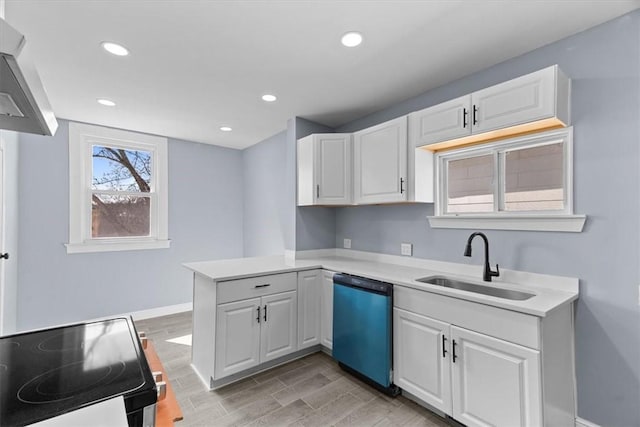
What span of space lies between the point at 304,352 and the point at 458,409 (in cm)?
144

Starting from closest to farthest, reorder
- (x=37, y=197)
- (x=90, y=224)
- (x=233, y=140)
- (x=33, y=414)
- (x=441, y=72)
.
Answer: (x=33, y=414)
(x=441, y=72)
(x=37, y=197)
(x=90, y=224)
(x=233, y=140)

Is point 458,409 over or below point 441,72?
below

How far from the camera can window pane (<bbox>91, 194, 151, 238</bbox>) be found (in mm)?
3658

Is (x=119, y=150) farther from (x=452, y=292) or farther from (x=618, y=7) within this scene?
(x=618, y=7)

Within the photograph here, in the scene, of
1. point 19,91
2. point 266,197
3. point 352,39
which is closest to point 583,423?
point 352,39

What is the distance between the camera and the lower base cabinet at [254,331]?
228 centimetres

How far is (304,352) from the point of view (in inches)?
112

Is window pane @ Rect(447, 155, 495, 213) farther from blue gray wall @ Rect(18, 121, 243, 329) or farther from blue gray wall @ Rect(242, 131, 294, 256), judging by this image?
blue gray wall @ Rect(18, 121, 243, 329)

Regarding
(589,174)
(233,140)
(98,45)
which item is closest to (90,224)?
(233,140)

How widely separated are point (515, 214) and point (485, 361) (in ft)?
3.35

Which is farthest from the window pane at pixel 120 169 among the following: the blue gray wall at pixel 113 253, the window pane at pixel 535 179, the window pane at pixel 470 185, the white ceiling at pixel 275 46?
the window pane at pixel 535 179

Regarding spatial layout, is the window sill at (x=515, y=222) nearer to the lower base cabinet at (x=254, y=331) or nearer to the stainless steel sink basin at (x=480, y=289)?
the stainless steel sink basin at (x=480, y=289)

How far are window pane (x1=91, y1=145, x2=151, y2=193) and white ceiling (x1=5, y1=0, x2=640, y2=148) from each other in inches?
33.5

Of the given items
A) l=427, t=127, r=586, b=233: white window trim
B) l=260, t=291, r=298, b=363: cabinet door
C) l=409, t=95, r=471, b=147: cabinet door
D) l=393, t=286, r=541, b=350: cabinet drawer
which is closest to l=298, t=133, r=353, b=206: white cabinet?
l=409, t=95, r=471, b=147: cabinet door
